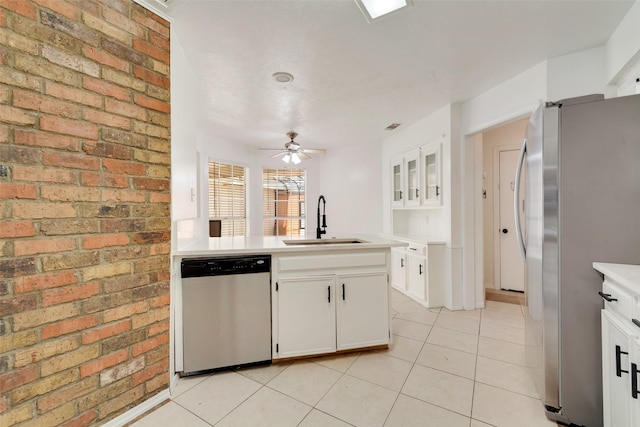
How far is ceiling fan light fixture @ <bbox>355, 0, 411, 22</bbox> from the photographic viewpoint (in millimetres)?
1589

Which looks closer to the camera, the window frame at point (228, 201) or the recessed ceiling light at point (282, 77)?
the recessed ceiling light at point (282, 77)

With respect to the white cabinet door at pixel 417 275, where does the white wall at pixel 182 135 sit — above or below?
above

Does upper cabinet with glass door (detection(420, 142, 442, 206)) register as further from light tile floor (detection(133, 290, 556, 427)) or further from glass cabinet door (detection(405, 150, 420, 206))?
light tile floor (detection(133, 290, 556, 427))

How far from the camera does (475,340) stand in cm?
252

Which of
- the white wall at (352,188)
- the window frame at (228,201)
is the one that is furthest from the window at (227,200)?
the white wall at (352,188)

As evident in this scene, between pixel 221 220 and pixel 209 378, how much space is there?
3411 millimetres

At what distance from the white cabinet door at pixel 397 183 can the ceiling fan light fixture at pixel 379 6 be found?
276cm

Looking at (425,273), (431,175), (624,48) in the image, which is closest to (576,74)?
(624,48)

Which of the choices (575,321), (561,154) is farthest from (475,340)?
(561,154)

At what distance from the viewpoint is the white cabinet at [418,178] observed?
348 cm

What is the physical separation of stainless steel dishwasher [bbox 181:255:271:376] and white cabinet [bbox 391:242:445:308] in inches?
82.7

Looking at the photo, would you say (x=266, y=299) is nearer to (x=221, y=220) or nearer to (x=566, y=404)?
(x=566, y=404)

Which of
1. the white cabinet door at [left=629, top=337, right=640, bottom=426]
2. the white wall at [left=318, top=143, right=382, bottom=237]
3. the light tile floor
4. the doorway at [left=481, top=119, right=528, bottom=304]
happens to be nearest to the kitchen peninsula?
the light tile floor

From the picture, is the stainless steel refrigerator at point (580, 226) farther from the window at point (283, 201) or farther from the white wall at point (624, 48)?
the window at point (283, 201)
